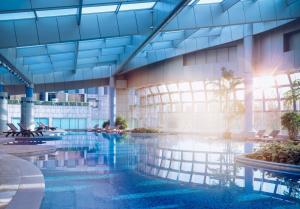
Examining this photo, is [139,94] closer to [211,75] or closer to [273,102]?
[211,75]

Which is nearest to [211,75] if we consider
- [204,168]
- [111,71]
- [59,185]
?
[111,71]

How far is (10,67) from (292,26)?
14.6 metres

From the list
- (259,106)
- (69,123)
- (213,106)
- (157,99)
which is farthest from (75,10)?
(69,123)

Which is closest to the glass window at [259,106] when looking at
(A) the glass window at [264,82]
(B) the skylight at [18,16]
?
(A) the glass window at [264,82]

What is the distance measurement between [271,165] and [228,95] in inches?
571

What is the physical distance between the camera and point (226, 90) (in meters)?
23.0

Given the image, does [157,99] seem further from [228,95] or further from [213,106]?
[228,95]

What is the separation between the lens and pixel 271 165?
926 centimetres

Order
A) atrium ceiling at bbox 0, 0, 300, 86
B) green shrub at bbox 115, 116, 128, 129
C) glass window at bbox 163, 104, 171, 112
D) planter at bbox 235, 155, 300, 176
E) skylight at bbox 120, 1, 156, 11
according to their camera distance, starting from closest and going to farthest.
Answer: planter at bbox 235, 155, 300, 176, atrium ceiling at bbox 0, 0, 300, 86, skylight at bbox 120, 1, 156, 11, green shrub at bbox 115, 116, 128, 129, glass window at bbox 163, 104, 171, 112

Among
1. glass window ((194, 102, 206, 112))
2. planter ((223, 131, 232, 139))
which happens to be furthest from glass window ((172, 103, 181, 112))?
planter ((223, 131, 232, 139))

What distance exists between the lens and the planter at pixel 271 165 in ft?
28.7

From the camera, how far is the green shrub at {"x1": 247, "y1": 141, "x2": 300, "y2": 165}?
30.2 feet

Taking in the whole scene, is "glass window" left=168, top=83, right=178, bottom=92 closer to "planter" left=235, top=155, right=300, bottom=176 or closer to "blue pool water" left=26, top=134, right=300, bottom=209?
"planter" left=235, top=155, right=300, bottom=176

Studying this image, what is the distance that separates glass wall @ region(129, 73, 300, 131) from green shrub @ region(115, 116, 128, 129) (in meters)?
2.67
